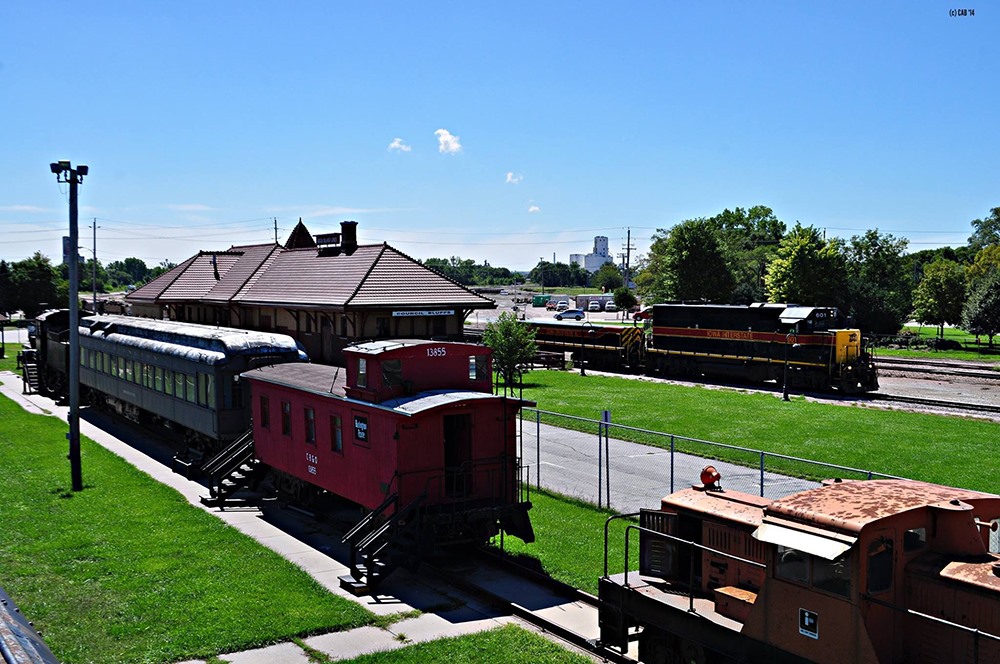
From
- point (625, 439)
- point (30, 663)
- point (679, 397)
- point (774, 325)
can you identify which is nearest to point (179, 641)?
point (30, 663)

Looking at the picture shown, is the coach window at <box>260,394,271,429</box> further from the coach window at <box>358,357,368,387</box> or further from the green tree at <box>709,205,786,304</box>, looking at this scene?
the green tree at <box>709,205,786,304</box>

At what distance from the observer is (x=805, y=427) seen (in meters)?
31.6

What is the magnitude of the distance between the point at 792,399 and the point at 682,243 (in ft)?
131

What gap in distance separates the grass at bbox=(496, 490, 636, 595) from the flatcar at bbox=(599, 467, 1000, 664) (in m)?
4.89

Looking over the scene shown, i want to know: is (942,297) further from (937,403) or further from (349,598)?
(349,598)

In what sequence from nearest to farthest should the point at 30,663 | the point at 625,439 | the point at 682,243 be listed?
1. the point at 30,663
2. the point at 625,439
3. the point at 682,243

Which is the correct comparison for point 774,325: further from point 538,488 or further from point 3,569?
point 3,569

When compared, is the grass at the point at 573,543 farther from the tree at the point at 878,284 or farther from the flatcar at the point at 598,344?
the tree at the point at 878,284

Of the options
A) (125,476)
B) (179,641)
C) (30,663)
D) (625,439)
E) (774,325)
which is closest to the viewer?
(30,663)

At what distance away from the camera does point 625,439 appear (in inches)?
1159

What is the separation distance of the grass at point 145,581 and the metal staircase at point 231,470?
32.5 inches

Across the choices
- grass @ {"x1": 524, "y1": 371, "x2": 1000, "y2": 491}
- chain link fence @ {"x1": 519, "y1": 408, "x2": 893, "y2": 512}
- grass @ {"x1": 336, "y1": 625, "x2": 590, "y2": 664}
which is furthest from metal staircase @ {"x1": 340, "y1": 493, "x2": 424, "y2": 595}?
grass @ {"x1": 524, "y1": 371, "x2": 1000, "y2": 491}

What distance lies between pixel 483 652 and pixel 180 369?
17.1 metres

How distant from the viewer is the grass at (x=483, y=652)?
1208cm
